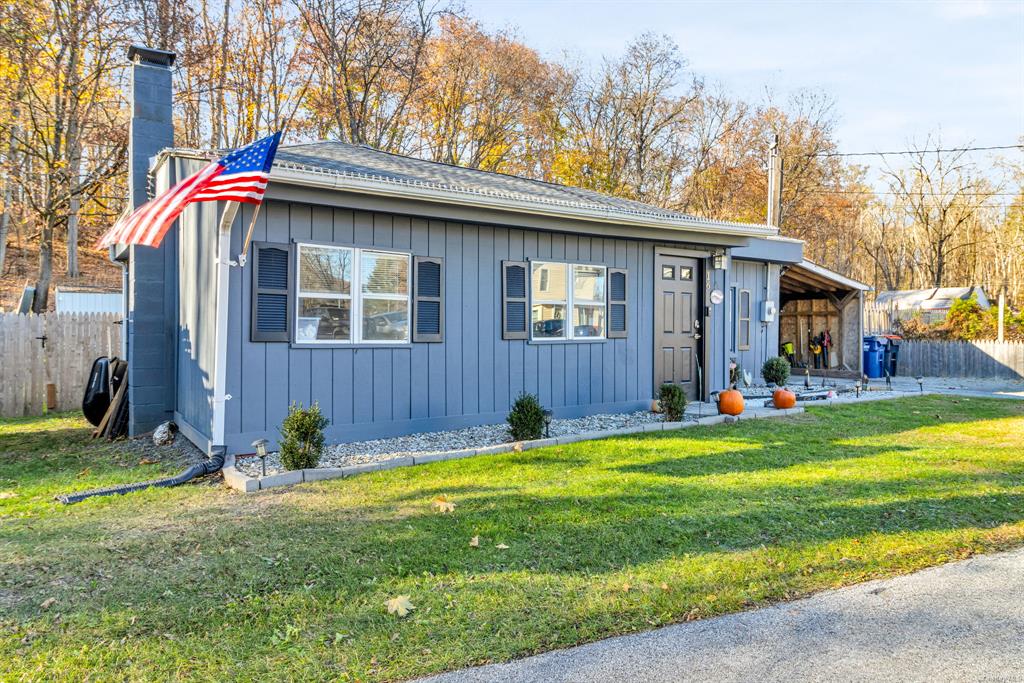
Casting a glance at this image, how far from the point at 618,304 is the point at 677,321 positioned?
131 centimetres

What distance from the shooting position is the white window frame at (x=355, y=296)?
6578mm

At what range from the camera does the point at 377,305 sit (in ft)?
23.3

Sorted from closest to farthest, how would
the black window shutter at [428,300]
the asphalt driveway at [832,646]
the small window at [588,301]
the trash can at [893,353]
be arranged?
1. the asphalt driveway at [832,646]
2. the black window shutter at [428,300]
3. the small window at [588,301]
4. the trash can at [893,353]

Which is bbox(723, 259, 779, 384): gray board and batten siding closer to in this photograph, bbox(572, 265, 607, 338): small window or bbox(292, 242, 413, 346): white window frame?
bbox(572, 265, 607, 338): small window

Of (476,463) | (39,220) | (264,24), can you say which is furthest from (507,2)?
(476,463)

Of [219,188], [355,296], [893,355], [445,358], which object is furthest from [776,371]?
[219,188]

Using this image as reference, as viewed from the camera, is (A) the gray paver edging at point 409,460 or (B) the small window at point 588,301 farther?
(B) the small window at point 588,301

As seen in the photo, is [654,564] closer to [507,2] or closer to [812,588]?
[812,588]

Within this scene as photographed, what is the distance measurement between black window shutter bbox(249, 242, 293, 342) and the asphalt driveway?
15.2 ft

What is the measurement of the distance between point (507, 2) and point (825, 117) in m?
14.9

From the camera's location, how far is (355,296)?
693 cm

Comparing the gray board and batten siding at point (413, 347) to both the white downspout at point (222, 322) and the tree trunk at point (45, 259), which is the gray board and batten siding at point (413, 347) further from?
the tree trunk at point (45, 259)

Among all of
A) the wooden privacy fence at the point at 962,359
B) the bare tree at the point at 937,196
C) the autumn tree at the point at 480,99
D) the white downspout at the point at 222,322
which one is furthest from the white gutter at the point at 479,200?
the bare tree at the point at 937,196

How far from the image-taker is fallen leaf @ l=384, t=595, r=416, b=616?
3.01 metres
